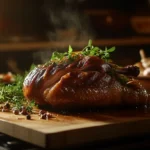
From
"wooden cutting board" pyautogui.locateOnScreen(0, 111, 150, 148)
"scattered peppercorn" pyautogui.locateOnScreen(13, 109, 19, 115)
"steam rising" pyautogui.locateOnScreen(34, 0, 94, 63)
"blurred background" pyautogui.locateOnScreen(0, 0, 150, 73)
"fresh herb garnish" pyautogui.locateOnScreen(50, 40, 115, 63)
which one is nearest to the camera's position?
"wooden cutting board" pyautogui.locateOnScreen(0, 111, 150, 148)

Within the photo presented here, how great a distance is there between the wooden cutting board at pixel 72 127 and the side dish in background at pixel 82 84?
0.07m

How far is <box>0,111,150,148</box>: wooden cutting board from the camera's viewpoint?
5.53 feet

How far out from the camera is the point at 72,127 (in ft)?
5.71

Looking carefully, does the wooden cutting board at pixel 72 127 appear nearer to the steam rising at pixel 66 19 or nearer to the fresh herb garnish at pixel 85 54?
the fresh herb garnish at pixel 85 54

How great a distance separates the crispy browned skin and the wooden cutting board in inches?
2.8

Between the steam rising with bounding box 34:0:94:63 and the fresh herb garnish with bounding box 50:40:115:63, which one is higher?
the steam rising with bounding box 34:0:94:63

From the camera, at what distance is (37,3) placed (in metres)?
4.92

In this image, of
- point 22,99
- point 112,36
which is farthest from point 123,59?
point 22,99

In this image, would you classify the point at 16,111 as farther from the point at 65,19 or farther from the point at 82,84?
the point at 65,19

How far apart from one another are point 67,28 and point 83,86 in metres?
2.89

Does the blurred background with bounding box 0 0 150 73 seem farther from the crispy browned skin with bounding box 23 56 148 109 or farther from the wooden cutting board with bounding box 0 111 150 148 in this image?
the wooden cutting board with bounding box 0 111 150 148

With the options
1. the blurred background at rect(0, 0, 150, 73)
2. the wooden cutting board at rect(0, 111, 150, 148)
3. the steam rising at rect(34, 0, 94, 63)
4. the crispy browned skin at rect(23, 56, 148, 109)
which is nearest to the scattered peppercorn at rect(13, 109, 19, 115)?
the wooden cutting board at rect(0, 111, 150, 148)

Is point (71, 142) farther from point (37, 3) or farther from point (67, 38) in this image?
point (37, 3)

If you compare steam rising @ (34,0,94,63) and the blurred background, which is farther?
steam rising @ (34,0,94,63)
